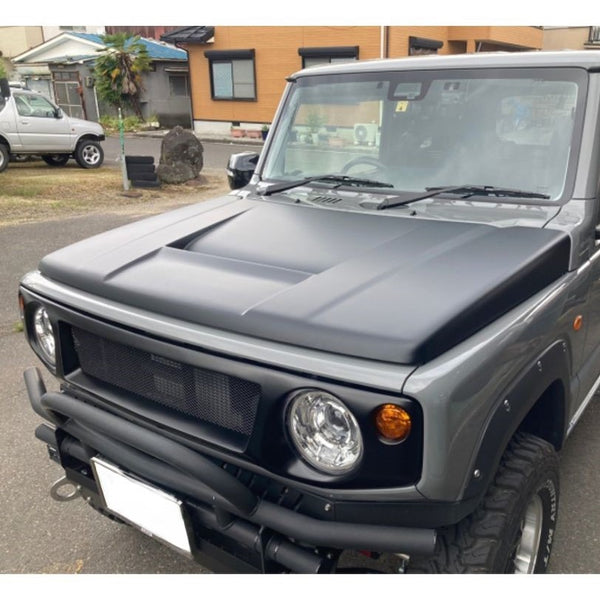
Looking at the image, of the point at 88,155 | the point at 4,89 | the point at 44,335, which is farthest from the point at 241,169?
the point at 88,155

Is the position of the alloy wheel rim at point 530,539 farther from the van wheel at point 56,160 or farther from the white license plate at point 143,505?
the van wheel at point 56,160

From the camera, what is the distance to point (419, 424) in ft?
4.87

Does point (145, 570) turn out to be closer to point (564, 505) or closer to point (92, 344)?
point (92, 344)

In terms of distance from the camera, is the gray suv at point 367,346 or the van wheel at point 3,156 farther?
the van wheel at point 3,156

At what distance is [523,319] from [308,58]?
20.1 meters

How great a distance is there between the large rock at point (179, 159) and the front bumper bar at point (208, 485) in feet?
35.8

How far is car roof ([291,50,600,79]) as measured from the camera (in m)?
2.56

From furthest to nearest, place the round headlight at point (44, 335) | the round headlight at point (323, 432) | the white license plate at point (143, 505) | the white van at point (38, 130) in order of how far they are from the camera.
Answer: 1. the white van at point (38, 130)
2. the round headlight at point (44, 335)
3. the white license plate at point (143, 505)
4. the round headlight at point (323, 432)

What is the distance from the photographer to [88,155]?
1467cm

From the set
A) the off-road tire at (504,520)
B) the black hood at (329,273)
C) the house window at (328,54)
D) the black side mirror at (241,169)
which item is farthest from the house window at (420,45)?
the off-road tire at (504,520)

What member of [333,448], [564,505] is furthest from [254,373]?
[564,505]

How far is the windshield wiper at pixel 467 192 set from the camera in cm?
246

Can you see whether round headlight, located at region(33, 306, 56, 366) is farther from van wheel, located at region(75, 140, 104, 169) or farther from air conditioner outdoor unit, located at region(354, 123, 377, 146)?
van wheel, located at region(75, 140, 104, 169)

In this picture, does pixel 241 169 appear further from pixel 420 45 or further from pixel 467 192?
pixel 420 45
